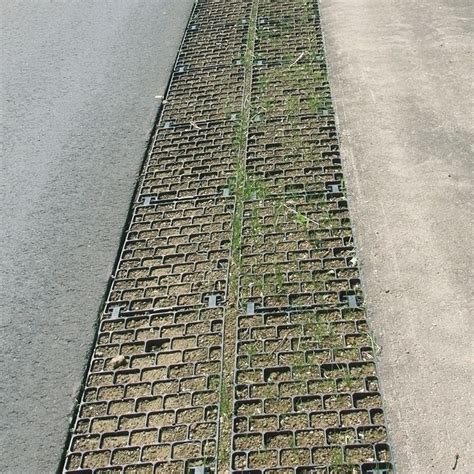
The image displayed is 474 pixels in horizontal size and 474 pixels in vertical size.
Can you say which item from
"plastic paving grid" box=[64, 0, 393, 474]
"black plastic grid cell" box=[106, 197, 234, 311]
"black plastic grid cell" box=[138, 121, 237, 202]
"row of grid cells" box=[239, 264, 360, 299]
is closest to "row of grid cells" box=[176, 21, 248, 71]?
"plastic paving grid" box=[64, 0, 393, 474]

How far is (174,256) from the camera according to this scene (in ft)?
13.5

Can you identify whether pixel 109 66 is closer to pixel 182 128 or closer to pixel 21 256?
pixel 182 128

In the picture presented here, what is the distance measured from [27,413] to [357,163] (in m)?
2.96

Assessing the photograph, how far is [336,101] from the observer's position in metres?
5.30

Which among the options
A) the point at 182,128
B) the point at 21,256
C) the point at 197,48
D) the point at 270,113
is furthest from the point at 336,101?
the point at 21,256

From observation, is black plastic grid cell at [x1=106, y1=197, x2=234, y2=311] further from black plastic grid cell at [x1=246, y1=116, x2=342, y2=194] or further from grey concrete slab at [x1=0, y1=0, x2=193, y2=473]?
black plastic grid cell at [x1=246, y1=116, x2=342, y2=194]

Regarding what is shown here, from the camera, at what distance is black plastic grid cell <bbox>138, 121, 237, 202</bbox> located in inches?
182

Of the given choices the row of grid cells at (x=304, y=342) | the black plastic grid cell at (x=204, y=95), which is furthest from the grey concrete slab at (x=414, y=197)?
the black plastic grid cell at (x=204, y=95)

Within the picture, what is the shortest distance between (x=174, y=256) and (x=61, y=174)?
1.55 m

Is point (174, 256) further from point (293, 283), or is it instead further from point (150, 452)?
point (150, 452)

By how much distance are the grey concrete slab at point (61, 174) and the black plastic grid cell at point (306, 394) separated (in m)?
1.00

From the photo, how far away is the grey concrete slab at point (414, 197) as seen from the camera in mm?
3072

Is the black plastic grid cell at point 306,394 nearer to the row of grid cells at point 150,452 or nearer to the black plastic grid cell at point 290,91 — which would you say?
the row of grid cells at point 150,452

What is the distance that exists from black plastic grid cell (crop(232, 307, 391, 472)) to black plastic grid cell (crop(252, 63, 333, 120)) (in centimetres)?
231
